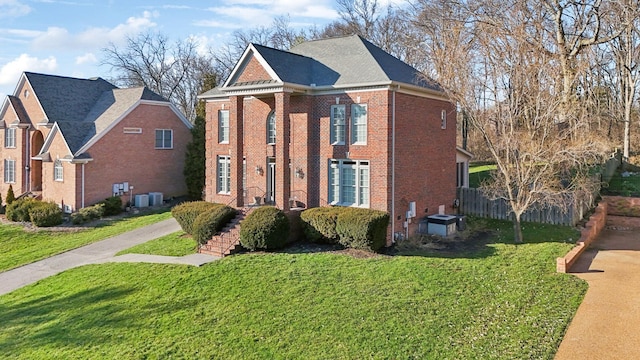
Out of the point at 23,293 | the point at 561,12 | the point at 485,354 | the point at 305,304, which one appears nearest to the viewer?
the point at 485,354

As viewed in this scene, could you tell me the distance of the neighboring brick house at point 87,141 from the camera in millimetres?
28797

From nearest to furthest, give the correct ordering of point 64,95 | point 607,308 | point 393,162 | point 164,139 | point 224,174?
point 607,308 → point 393,162 → point 224,174 → point 164,139 → point 64,95

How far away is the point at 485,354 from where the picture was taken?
1013 cm

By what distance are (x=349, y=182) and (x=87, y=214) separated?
15.6 meters

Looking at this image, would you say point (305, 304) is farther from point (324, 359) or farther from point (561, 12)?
point (561, 12)

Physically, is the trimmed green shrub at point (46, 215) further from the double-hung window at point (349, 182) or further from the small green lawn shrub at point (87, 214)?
the double-hung window at point (349, 182)

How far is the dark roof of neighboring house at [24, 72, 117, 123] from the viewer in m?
32.2

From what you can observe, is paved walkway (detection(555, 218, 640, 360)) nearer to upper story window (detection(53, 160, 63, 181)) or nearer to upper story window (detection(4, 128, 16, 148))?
upper story window (detection(53, 160, 63, 181))

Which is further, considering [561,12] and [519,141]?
[561,12]

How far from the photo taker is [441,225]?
801 inches

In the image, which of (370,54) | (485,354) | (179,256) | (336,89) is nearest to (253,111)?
(336,89)

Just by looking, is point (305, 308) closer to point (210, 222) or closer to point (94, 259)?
point (210, 222)

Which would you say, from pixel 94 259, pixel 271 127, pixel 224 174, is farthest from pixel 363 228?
pixel 94 259

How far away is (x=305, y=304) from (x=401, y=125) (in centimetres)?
910
